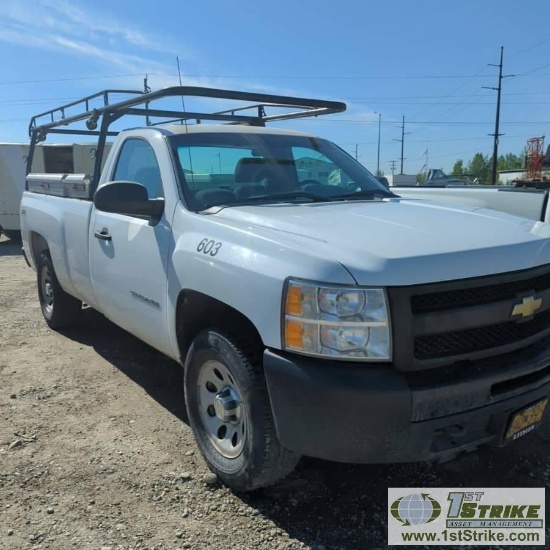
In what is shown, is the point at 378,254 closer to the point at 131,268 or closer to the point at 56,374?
the point at 131,268

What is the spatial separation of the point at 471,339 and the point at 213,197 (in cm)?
174

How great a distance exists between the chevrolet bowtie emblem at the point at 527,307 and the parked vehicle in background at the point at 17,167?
42.6ft

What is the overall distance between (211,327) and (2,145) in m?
13.4

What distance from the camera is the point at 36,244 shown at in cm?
595

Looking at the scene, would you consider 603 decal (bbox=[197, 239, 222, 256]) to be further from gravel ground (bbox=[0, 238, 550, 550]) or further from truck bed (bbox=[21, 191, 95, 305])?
truck bed (bbox=[21, 191, 95, 305])

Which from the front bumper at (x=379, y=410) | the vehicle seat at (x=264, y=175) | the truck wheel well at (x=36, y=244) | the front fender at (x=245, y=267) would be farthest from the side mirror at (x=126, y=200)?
the truck wheel well at (x=36, y=244)

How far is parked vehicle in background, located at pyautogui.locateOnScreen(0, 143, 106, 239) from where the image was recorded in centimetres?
1399

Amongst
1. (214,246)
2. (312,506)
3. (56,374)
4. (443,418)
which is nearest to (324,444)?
(443,418)

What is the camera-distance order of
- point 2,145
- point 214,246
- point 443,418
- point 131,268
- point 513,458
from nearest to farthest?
1. point 443,418
2. point 214,246
3. point 513,458
4. point 131,268
5. point 2,145

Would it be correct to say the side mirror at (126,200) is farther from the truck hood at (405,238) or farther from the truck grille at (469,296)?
the truck grille at (469,296)

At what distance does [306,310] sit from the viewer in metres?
2.26

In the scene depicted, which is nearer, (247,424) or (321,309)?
(321,309)

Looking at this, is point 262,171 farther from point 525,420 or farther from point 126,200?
point 525,420

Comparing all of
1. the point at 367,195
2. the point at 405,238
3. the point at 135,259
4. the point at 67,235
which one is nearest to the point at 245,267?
the point at 405,238
